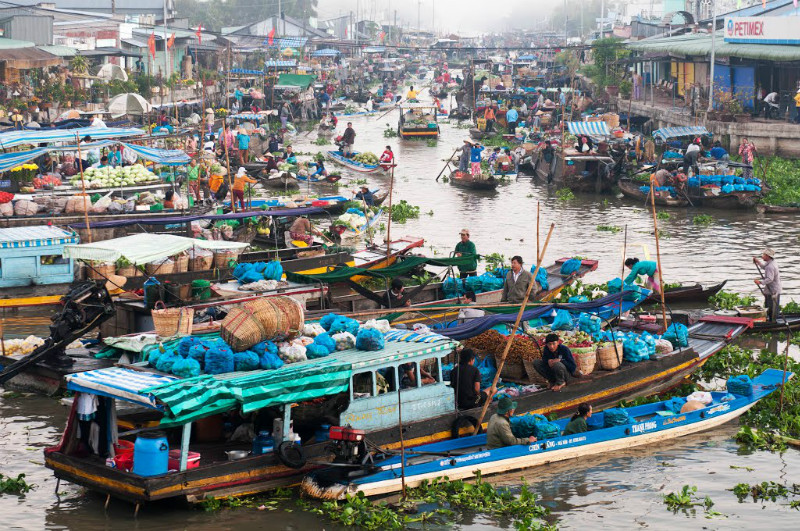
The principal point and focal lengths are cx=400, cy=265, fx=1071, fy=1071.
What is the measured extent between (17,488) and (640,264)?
30.8 ft

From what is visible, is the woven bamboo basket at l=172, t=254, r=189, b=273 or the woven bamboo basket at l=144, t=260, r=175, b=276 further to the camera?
the woven bamboo basket at l=172, t=254, r=189, b=273

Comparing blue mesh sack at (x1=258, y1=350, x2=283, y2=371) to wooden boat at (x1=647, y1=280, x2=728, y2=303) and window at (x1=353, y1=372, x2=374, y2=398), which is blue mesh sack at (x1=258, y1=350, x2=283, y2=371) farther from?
wooden boat at (x1=647, y1=280, x2=728, y2=303)

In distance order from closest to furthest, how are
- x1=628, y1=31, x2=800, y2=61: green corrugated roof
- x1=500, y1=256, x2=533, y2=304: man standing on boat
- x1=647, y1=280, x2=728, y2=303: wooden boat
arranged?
x1=500, y1=256, x2=533, y2=304: man standing on boat < x1=647, y1=280, x2=728, y2=303: wooden boat < x1=628, y1=31, x2=800, y2=61: green corrugated roof

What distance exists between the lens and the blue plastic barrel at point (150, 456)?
9336mm

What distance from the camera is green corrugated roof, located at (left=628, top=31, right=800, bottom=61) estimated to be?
32531 mm

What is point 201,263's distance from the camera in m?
17.5

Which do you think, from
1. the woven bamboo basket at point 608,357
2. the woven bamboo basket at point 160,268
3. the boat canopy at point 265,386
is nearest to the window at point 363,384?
the boat canopy at point 265,386

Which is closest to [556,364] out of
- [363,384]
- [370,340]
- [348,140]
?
[370,340]

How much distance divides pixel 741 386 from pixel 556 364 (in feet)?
7.78

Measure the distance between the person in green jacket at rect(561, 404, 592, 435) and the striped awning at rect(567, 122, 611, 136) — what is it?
23229 millimetres

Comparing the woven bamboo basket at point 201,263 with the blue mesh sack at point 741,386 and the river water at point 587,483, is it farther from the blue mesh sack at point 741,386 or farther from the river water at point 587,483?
the blue mesh sack at point 741,386

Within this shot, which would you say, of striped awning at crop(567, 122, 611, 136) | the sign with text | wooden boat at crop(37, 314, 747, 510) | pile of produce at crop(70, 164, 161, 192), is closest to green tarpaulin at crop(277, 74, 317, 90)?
striped awning at crop(567, 122, 611, 136)

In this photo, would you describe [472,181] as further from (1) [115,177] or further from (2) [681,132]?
(1) [115,177]

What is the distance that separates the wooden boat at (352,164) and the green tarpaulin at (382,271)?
666 inches
